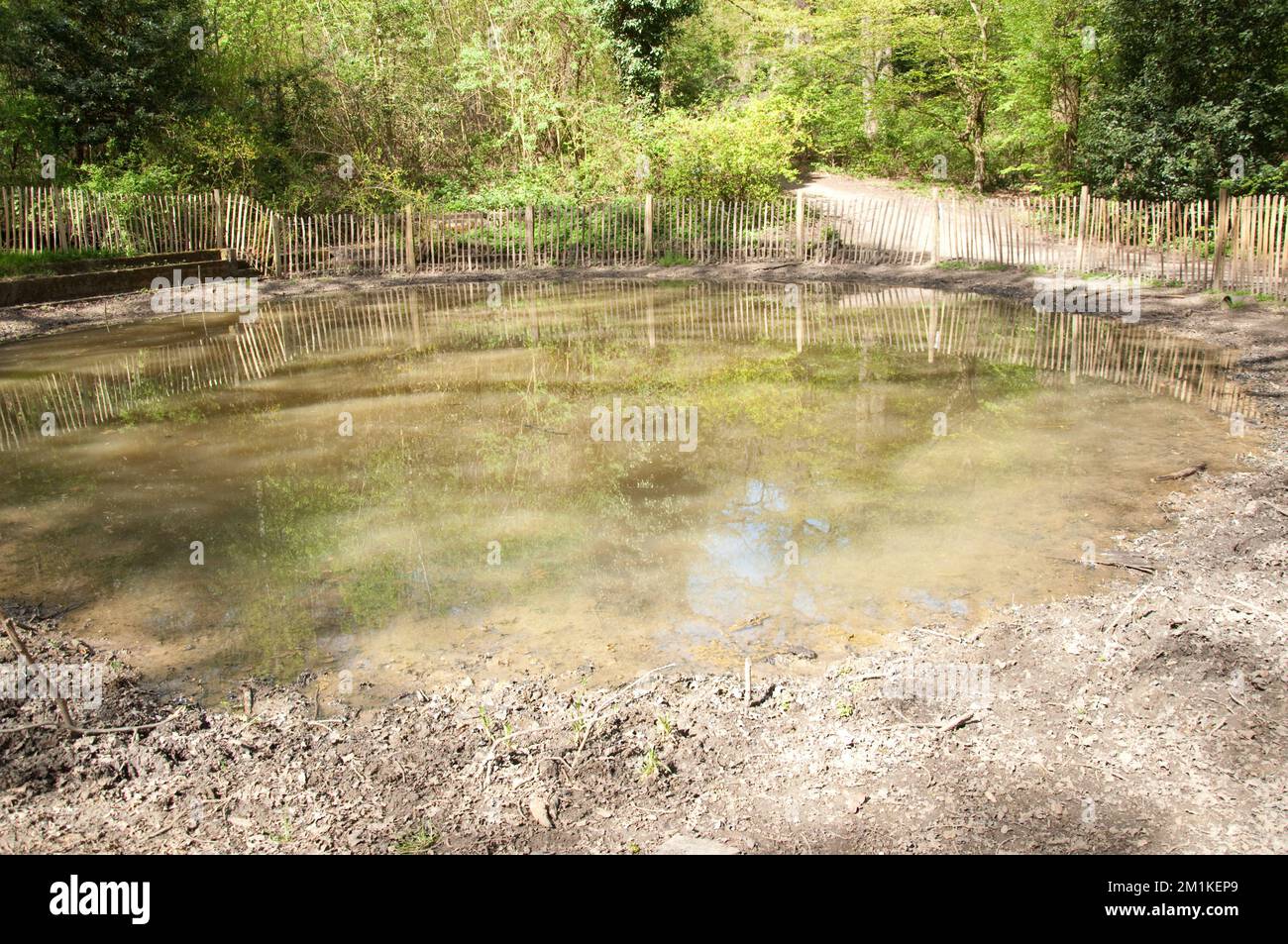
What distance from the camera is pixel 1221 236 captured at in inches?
572

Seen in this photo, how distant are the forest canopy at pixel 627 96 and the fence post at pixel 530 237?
145 centimetres

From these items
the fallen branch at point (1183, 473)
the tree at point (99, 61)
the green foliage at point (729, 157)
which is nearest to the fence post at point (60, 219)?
the tree at point (99, 61)

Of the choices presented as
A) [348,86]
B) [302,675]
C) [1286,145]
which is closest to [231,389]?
[302,675]

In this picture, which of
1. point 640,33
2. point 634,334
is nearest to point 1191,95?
point 634,334

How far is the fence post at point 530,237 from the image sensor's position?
20953mm

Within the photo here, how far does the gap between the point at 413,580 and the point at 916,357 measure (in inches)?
313

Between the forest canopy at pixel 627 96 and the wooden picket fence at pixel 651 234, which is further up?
the forest canopy at pixel 627 96

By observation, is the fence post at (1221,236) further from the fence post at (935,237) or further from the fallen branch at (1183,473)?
the fallen branch at (1183,473)

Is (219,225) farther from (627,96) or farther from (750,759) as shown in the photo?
(750,759)

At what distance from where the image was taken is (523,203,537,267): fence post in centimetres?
2095

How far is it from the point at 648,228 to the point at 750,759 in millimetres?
18106

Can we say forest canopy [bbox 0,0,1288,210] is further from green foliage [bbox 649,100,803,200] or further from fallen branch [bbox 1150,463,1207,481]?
fallen branch [bbox 1150,463,1207,481]

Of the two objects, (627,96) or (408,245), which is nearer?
(408,245)

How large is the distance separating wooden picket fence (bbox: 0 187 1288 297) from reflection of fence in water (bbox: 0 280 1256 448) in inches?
85.3
